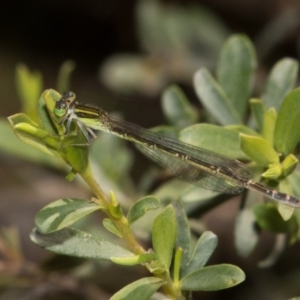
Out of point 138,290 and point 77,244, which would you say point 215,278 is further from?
point 77,244

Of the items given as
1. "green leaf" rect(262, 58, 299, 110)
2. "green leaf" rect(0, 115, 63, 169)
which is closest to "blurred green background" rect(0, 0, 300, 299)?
"green leaf" rect(0, 115, 63, 169)

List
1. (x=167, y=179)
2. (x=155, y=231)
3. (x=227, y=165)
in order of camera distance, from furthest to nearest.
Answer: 1. (x=167, y=179)
2. (x=227, y=165)
3. (x=155, y=231)

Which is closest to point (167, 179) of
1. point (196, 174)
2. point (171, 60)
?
point (196, 174)

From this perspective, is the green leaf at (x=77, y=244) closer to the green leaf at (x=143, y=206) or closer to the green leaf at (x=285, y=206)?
the green leaf at (x=143, y=206)

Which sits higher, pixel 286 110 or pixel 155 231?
pixel 286 110

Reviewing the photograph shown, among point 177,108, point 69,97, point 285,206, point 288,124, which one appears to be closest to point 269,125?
point 288,124

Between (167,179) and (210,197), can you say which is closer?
(210,197)

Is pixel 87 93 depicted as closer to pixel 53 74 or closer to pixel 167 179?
pixel 53 74
